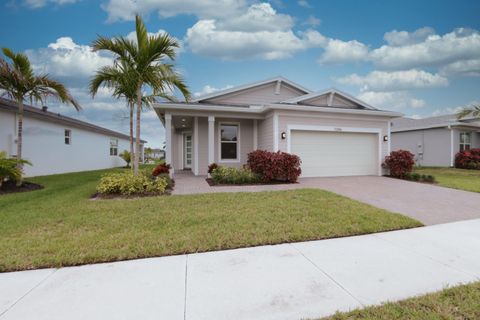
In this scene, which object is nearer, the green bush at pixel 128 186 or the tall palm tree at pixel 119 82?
the green bush at pixel 128 186

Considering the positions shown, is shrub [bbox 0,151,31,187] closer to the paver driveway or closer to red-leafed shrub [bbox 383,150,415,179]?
the paver driveway

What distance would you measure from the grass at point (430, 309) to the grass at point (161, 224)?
1.73 meters

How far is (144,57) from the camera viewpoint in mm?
7426

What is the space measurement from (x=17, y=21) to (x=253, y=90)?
11.1 meters

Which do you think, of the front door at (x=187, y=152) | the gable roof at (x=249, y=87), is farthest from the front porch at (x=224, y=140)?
the front door at (x=187, y=152)

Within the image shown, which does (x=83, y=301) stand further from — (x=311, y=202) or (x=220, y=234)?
(x=311, y=202)

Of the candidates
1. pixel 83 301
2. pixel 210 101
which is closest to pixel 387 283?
pixel 83 301

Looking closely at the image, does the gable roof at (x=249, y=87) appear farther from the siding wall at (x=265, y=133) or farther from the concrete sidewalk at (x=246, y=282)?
the concrete sidewalk at (x=246, y=282)

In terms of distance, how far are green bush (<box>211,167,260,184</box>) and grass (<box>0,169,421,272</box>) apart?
2.66 metres

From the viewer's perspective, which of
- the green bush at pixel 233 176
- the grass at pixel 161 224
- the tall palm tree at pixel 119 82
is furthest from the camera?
the green bush at pixel 233 176

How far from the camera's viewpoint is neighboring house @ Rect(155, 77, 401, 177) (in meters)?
10.7

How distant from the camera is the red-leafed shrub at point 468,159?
15984 millimetres

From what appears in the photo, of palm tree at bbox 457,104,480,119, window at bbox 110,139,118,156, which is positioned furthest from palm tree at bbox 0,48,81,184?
palm tree at bbox 457,104,480,119

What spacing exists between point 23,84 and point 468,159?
24828mm
